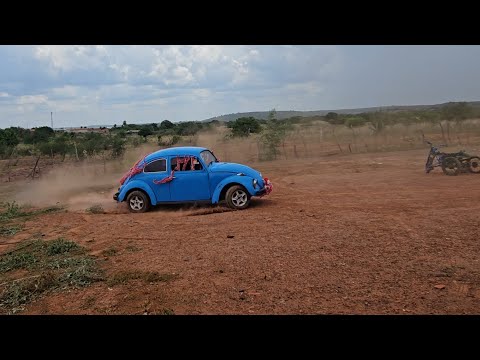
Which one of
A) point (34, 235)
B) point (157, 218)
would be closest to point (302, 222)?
point (157, 218)

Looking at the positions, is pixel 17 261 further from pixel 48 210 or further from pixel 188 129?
pixel 188 129

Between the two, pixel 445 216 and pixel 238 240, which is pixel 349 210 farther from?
pixel 238 240

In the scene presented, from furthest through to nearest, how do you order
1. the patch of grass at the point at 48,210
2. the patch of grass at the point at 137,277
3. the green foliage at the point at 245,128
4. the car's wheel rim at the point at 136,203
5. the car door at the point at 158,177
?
the green foliage at the point at 245,128 → the patch of grass at the point at 48,210 → the car's wheel rim at the point at 136,203 → the car door at the point at 158,177 → the patch of grass at the point at 137,277

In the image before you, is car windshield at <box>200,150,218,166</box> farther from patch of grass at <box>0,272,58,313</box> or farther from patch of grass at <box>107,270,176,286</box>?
patch of grass at <box>0,272,58,313</box>

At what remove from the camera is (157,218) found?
10.8 metres

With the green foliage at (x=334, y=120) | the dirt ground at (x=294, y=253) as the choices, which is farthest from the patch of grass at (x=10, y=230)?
the green foliage at (x=334, y=120)

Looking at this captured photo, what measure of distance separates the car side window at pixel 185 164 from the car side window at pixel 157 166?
0.23 m

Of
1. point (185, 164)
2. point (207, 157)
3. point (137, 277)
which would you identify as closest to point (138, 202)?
point (185, 164)

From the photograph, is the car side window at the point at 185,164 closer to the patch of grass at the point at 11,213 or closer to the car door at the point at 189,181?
the car door at the point at 189,181

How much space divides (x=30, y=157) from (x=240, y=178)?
3075 centimetres

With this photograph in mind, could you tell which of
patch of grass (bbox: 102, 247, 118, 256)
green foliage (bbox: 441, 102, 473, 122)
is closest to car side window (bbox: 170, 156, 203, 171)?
patch of grass (bbox: 102, 247, 118, 256)

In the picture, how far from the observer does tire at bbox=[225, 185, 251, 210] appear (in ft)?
36.4

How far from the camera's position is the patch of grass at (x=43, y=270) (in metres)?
5.87

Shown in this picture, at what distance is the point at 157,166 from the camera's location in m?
11.5
